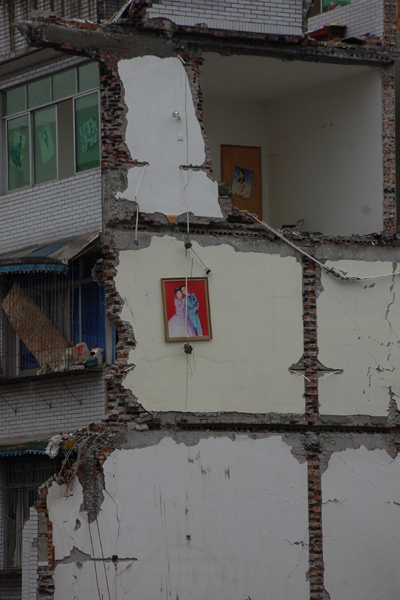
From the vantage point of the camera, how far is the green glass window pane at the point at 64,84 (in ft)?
60.9

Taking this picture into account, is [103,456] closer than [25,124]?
Yes

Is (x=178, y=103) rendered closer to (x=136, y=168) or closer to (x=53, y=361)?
(x=136, y=168)

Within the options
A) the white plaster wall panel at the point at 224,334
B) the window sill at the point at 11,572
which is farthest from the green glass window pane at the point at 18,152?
the window sill at the point at 11,572

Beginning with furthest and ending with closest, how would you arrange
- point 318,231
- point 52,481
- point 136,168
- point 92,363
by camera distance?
point 318,231, point 92,363, point 136,168, point 52,481

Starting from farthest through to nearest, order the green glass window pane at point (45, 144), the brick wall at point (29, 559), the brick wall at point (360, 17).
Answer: the green glass window pane at point (45, 144) < the brick wall at point (360, 17) < the brick wall at point (29, 559)

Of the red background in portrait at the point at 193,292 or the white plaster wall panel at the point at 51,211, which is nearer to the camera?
the red background in portrait at the point at 193,292

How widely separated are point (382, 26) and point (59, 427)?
920 cm

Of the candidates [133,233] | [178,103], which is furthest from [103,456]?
[178,103]

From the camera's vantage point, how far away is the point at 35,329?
18109 millimetres

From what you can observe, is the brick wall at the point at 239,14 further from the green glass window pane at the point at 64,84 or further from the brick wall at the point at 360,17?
the green glass window pane at the point at 64,84

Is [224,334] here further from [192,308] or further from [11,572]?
[11,572]

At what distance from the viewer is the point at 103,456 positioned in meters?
15.0

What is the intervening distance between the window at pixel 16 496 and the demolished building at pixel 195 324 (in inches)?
1.6

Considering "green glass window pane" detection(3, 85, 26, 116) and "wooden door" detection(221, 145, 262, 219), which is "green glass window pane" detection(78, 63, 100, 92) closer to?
"green glass window pane" detection(3, 85, 26, 116)
